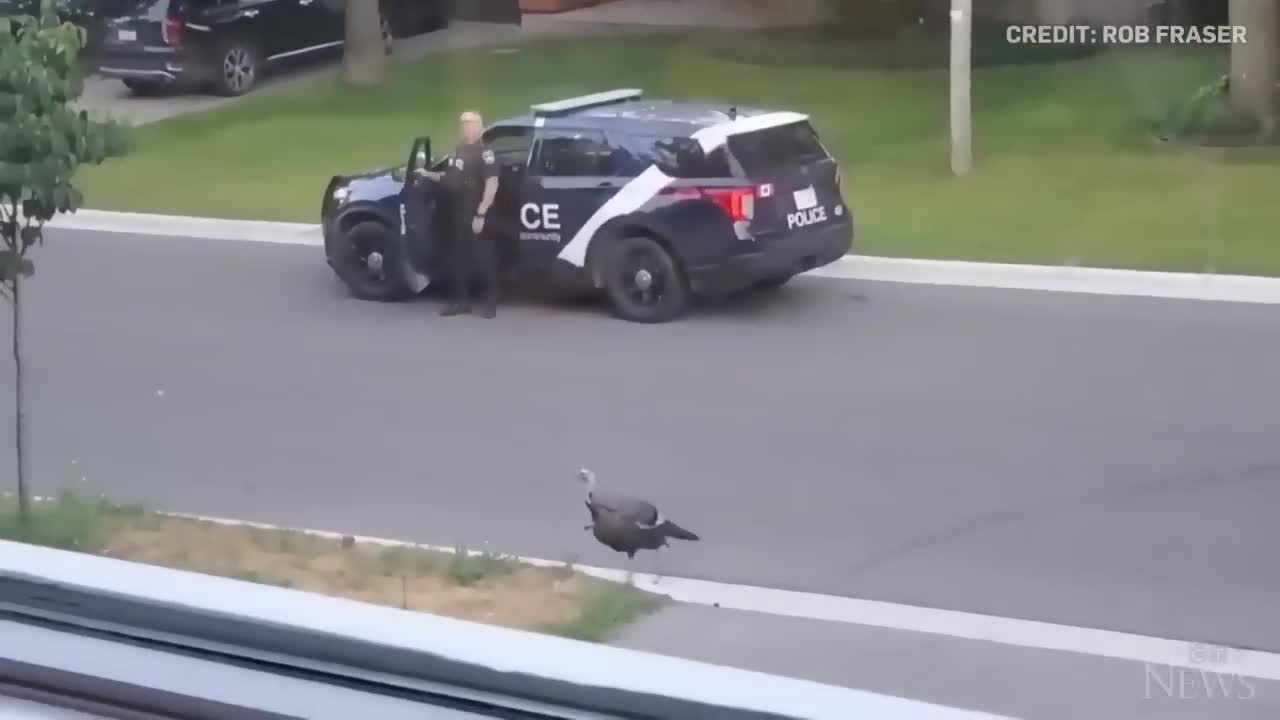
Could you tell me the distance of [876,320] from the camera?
5289mm

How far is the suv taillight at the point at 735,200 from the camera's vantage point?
581 centimetres

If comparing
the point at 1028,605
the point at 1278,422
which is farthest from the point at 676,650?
the point at 1278,422

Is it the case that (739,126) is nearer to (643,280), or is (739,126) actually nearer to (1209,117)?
(643,280)

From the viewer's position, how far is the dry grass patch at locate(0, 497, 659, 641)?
11.5ft

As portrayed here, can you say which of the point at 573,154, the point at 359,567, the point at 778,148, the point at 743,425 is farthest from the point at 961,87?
the point at 359,567

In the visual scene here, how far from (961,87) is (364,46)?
2.04 metres

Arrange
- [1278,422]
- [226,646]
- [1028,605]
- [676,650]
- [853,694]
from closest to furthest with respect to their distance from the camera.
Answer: [853,694] < [226,646] < [676,650] < [1028,605] < [1278,422]

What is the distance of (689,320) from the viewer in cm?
557

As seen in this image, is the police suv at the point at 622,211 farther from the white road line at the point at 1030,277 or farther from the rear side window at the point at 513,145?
the white road line at the point at 1030,277

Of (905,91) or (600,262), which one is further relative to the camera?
(600,262)

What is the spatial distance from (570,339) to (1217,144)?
97.8 inches

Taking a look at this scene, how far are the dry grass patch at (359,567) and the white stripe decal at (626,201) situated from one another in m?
1.64

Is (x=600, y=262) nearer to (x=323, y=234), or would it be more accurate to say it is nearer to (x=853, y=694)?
(x=323, y=234)

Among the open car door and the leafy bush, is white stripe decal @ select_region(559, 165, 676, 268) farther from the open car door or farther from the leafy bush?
the leafy bush
